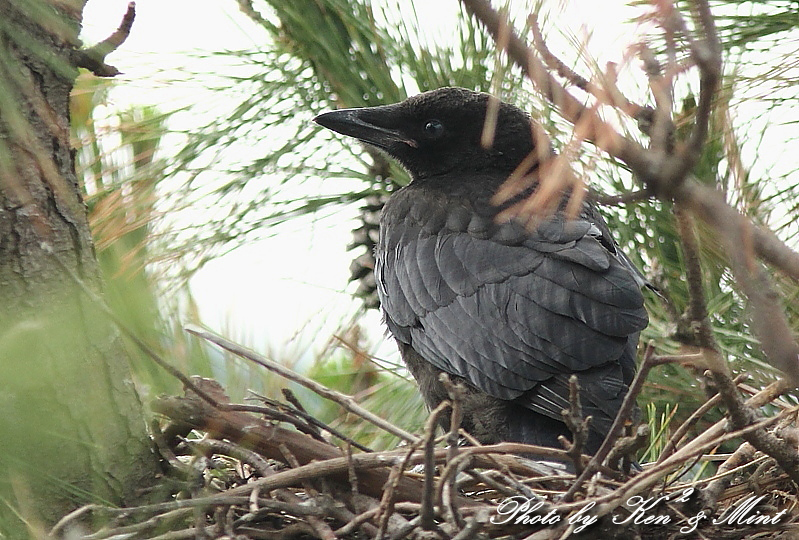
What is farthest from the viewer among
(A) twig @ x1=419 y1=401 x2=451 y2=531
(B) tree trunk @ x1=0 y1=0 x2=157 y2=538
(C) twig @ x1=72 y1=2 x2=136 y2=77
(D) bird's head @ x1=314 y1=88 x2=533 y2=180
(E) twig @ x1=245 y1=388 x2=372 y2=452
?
(D) bird's head @ x1=314 y1=88 x2=533 y2=180

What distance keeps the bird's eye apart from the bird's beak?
0.24 feet

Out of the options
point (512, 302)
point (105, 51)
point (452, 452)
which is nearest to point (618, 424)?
point (452, 452)

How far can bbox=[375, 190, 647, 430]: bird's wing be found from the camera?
2.72 meters

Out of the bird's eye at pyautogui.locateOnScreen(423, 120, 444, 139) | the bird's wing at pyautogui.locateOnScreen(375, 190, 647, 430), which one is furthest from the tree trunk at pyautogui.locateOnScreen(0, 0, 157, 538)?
the bird's eye at pyautogui.locateOnScreen(423, 120, 444, 139)

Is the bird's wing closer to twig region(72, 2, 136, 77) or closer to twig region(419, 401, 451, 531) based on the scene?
twig region(419, 401, 451, 531)

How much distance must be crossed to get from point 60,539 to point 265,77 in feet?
5.65

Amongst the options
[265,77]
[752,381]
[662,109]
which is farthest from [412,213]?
[662,109]

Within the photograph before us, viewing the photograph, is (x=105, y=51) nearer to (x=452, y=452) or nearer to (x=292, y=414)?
(x=292, y=414)

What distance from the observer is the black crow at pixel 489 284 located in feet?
8.98

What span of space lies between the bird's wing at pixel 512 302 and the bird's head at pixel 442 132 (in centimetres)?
30

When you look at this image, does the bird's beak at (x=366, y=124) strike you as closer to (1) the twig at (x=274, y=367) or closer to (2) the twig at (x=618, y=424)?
(1) the twig at (x=274, y=367)

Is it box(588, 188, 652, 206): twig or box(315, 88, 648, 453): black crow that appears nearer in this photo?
box(588, 188, 652, 206): twig

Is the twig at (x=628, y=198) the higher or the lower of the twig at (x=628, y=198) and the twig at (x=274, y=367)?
the higher

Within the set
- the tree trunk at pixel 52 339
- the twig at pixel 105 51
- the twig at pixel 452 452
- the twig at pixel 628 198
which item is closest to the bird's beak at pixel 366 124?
the twig at pixel 105 51
